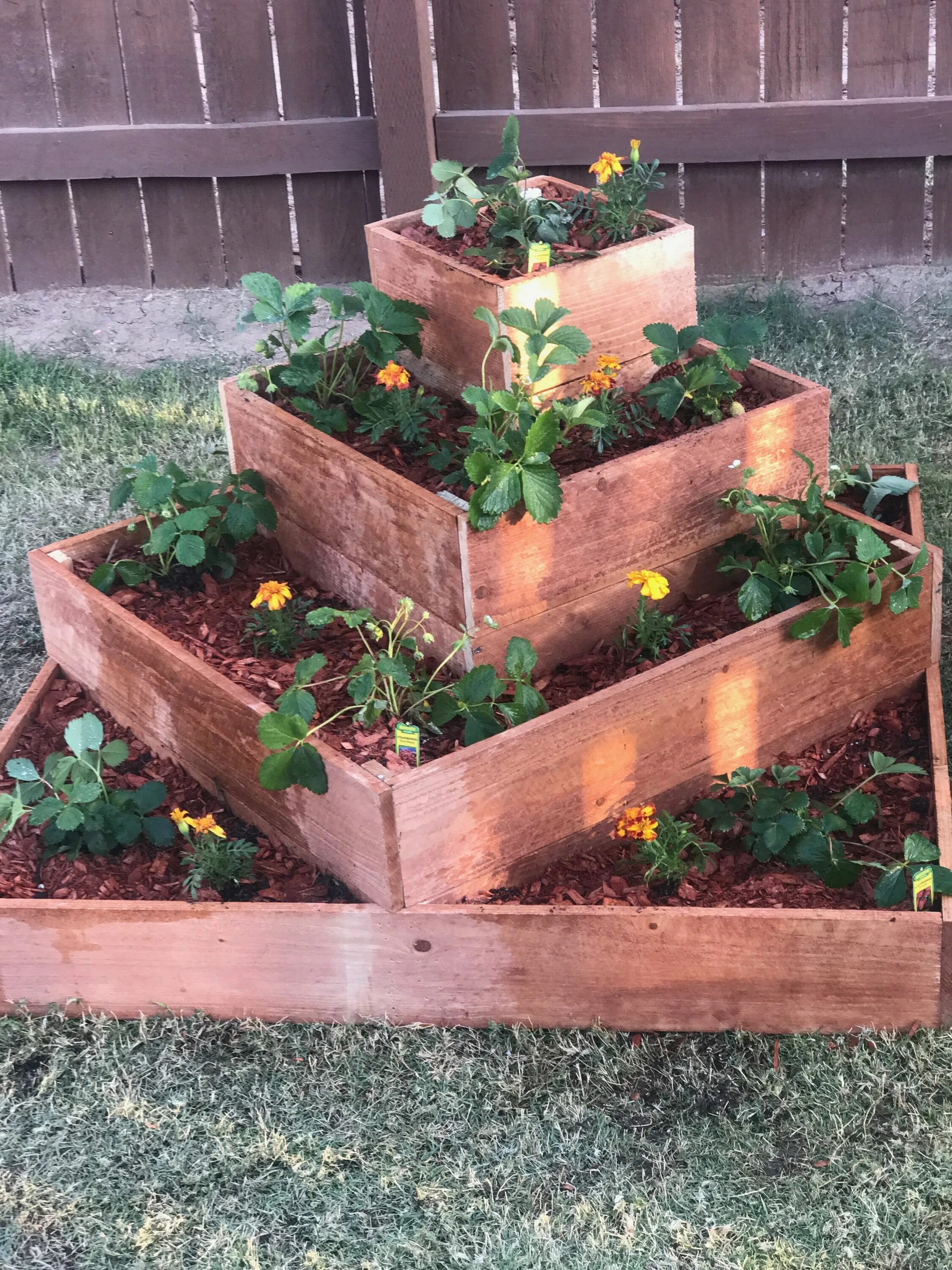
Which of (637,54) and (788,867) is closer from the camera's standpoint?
(788,867)

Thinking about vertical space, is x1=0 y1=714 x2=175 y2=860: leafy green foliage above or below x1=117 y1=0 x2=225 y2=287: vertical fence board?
below

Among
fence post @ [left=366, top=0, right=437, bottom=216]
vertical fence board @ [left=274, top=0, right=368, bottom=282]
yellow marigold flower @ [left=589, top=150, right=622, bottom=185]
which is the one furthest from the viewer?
vertical fence board @ [left=274, top=0, right=368, bottom=282]

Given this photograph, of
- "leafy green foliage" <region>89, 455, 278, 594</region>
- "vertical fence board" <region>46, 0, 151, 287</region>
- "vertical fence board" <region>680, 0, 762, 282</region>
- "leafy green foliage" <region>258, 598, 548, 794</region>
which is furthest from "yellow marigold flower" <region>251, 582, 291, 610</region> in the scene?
"vertical fence board" <region>46, 0, 151, 287</region>

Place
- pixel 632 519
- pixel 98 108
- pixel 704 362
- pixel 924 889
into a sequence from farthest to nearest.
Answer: pixel 98 108 → pixel 704 362 → pixel 632 519 → pixel 924 889

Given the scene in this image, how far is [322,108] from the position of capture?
17.1 feet

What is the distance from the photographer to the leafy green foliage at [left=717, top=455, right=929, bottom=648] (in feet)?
8.96

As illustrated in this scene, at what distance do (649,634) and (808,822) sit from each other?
0.48 meters

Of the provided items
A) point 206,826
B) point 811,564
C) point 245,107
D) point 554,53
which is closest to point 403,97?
point 554,53

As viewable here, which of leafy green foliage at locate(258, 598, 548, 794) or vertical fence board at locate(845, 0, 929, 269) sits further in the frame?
vertical fence board at locate(845, 0, 929, 269)

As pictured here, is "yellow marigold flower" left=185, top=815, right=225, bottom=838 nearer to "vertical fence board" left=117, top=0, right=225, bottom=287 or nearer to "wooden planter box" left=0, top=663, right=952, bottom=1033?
"wooden planter box" left=0, top=663, right=952, bottom=1033

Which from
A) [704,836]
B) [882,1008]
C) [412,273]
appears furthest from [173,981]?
[412,273]

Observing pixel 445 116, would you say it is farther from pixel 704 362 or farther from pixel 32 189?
pixel 704 362

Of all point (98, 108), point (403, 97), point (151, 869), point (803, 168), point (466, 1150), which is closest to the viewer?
point (466, 1150)

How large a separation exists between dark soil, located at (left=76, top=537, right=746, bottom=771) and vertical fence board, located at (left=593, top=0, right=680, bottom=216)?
261 cm
